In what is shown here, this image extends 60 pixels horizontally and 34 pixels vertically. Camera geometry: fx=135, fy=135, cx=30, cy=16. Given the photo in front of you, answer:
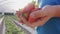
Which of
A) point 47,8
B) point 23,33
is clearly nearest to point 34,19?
point 47,8

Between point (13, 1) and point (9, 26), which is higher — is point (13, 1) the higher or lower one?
the higher one

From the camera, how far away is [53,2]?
38 cm

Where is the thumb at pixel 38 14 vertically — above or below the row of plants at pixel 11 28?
above

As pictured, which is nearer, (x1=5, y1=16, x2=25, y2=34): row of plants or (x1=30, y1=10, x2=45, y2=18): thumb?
(x1=30, y1=10, x2=45, y2=18): thumb

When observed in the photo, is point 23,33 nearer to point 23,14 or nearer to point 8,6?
point 8,6

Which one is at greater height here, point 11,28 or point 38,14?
point 38,14

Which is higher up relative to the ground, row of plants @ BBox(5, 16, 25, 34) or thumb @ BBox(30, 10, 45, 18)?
thumb @ BBox(30, 10, 45, 18)

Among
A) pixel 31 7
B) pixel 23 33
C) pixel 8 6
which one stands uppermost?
pixel 31 7

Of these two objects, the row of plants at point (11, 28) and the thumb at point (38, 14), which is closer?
the thumb at point (38, 14)

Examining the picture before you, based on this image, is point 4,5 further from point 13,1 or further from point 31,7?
point 31,7

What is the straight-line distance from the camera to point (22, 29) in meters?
0.96

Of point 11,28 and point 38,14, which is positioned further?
point 11,28

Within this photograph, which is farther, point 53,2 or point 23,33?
point 23,33

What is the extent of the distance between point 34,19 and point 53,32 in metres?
0.07
